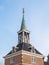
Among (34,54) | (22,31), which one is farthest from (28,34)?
(34,54)

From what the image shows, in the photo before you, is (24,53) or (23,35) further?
(23,35)

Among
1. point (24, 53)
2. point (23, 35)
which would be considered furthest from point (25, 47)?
point (23, 35)

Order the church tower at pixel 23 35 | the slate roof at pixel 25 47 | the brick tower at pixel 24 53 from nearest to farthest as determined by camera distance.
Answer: the brick tower at pixel 24 53
the slate roof at pixel 25 47
the church tower at pixel 23 35

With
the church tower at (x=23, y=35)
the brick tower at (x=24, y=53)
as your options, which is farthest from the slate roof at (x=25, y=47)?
the church tower at (x=23, y=35)

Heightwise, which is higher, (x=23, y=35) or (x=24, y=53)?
(x=23, y=35)

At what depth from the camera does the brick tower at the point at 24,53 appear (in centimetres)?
5066

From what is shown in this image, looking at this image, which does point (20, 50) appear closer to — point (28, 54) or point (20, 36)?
point (28, 54)

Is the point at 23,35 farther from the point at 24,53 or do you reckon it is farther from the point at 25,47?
the point at 24,53

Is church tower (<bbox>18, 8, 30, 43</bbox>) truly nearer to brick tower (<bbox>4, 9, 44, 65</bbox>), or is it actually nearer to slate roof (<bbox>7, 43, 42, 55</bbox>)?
brick tower (<bbox>4, 9, 44, 65</bbox>)

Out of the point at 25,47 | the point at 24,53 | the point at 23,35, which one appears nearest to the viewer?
the point at 24,53

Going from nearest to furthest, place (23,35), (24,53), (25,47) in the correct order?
(24,53)
(25,47)
(23,35)

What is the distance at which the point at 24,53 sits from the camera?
167ft

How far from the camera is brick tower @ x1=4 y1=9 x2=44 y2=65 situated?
50656 mm

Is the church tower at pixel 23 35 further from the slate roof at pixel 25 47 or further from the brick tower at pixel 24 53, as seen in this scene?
the slate roof at pixel 25 47
